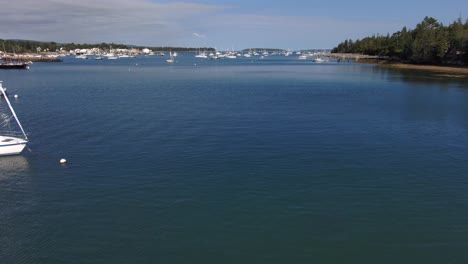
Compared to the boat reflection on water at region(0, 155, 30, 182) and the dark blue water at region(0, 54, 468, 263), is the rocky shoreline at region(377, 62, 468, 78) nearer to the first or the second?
the dark blue water at region(0, 54, 468, 263)

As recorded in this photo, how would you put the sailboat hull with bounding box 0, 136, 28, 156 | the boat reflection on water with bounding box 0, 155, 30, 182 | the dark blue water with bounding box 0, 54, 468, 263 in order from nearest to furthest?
the dark blue water with bounding box 0, 54, 468, 263 → the boat reflection on water with bounding box 0, 155, 30, 182 → the sailboat hull with bounding box 0, 136, 28, 156

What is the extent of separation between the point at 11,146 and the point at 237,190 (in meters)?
23.9

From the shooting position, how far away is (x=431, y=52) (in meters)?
176

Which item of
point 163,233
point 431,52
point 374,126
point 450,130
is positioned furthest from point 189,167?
point 431,52

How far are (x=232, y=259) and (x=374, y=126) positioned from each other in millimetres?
37383

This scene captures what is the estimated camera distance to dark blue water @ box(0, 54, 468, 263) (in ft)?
70.9

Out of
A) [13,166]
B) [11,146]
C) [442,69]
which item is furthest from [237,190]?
[442,69]

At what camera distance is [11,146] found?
3691 cm

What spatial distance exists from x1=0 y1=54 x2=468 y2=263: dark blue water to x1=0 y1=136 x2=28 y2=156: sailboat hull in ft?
2.28

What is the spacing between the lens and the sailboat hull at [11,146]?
36719 millimetres

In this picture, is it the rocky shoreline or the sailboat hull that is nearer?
the sailboat hull

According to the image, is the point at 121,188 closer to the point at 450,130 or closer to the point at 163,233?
the point at 163,233

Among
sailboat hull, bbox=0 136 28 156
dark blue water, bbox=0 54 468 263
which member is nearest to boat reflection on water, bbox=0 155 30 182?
dark blue water, bbox=0 54 468 263

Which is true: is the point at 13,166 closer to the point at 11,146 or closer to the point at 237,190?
the point at 11,146
